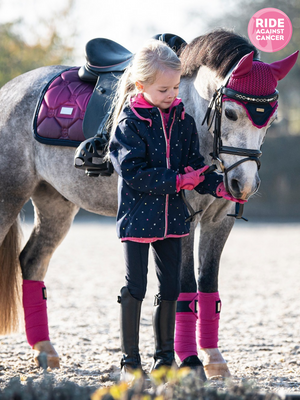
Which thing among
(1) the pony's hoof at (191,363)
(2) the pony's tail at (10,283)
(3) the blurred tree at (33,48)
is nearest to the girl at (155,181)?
(1) the pony's hoof at (191,363)

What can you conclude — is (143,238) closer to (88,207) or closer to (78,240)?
(88,207)

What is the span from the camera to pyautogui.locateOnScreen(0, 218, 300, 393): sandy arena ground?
11.6ft

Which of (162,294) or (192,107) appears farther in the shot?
(192,107)

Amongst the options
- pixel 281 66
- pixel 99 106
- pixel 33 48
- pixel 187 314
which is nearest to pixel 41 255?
pixel 99 106

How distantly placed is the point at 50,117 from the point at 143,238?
1.37 metres

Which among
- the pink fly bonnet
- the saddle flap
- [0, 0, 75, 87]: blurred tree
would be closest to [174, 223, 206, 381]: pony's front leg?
the pink fly bonnet

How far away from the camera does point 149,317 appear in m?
5.57

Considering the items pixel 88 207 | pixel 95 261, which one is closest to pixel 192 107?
pixel 88 207

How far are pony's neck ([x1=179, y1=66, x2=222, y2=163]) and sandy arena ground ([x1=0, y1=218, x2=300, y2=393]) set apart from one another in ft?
4.29

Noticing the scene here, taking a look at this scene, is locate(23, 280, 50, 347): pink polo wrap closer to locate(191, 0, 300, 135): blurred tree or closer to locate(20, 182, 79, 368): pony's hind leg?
locate(20, 182, 79, 368): pony's hind leg

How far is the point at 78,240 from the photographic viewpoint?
39.7ft

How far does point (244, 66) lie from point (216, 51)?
363 millimetres

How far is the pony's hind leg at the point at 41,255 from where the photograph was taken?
3.82 m

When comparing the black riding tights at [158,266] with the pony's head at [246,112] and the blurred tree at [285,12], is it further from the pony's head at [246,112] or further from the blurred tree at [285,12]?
the blurred tree at [285,12]
